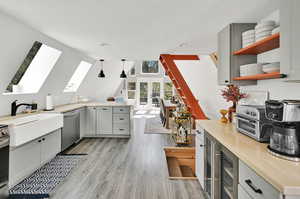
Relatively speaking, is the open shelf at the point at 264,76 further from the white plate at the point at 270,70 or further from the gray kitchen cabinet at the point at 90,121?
the gray kitchen cabinet at the point at 90,121

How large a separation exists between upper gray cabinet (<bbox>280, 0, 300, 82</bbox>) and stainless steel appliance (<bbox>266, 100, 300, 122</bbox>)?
198mm

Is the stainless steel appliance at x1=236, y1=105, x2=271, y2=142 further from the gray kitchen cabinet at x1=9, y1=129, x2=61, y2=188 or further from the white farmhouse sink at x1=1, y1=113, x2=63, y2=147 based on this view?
the gray kitchen cabinet at x1=9, y1=129, x2=61, y2=188

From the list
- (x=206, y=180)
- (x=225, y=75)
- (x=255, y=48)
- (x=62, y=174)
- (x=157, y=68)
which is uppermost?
(x=157, y=68)

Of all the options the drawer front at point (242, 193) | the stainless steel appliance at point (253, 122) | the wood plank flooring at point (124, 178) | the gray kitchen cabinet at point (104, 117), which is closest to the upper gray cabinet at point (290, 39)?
the stainless steel appliance at point (253, 122)

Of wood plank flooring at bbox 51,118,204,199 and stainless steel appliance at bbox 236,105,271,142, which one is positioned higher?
stainless steel appliance at bbox 236,105,271,142

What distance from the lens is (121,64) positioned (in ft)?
22.8

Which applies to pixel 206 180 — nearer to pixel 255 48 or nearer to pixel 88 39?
pixel 255 48

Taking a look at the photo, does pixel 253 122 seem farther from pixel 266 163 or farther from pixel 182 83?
pixel 182 83

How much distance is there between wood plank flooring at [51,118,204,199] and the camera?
228 centimetres

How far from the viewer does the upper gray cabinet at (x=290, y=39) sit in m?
1.28

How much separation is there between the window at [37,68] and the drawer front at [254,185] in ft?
11.5

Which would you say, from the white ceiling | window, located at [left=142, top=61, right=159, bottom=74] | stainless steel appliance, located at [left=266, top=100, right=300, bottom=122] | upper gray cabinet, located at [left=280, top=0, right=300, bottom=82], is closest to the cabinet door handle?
stainless steel appliance, located at [left=266, top=100, right=300, bottom=122]

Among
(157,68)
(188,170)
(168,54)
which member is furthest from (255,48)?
(157,68)

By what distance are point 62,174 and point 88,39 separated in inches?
94.2
